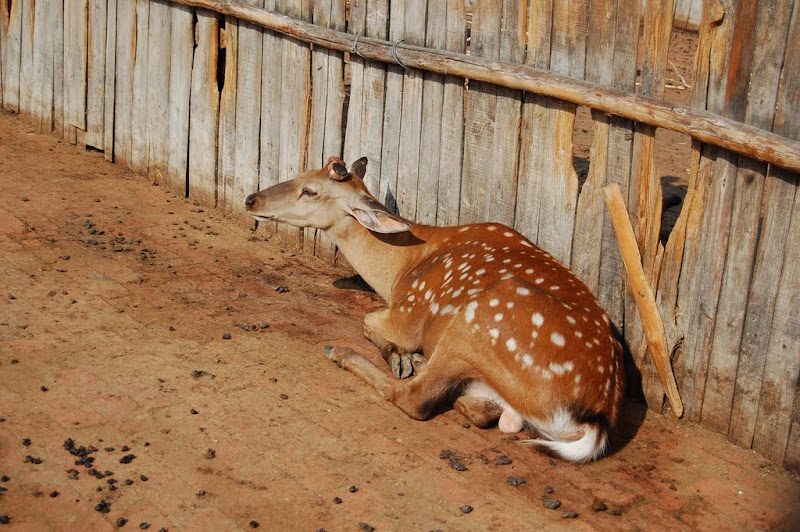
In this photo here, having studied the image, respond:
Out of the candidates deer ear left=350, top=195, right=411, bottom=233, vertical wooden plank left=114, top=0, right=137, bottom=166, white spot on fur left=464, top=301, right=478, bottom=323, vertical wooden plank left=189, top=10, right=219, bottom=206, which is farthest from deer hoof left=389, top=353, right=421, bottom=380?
vertical wooden plank left=114, top=0, right=137, bottom=166

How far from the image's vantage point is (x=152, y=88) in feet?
29.1

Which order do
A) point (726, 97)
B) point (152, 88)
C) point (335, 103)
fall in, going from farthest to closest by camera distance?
point (152, 88) < point (335, 103) < point (726, 97)

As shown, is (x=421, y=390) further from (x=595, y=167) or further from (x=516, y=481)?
(x=595, y=167)

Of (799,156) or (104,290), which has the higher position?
→ (799,156)

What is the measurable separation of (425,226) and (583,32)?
5.25 ft

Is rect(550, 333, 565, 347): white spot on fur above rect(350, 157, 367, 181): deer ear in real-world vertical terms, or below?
below

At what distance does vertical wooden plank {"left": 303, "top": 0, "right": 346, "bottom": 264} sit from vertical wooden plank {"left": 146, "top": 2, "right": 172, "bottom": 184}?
1630 mm

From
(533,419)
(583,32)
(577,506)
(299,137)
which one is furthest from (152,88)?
(577,506)

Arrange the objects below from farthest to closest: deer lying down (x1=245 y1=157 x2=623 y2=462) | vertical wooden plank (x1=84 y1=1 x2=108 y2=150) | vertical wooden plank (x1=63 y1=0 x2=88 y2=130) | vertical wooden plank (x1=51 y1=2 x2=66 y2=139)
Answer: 1. vertical wooden plank (x1=51 y1=2 x2=66 y2=139)
2. vertical wooden plank (x1=63 y1=0 x2=88 y2=130)
3. vertical wooden plank (x1=84 y1=1 x2=108 y2=150)
4. deer lying down (x1=245 y1=157 x2=623 y2=462)

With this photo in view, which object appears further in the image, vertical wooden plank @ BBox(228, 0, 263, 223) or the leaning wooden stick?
vertical wooden plank @ BBox(228, 0, 263, 223)

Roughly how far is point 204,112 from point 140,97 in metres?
0.88

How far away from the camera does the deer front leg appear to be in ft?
20.1

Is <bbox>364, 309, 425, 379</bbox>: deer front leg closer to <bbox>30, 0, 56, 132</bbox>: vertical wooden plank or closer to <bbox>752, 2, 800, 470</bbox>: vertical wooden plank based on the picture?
<bbox>752, 2, 800, 470</bbox>: vertical wooden plank

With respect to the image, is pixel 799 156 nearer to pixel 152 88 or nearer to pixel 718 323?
pixel 718 323
